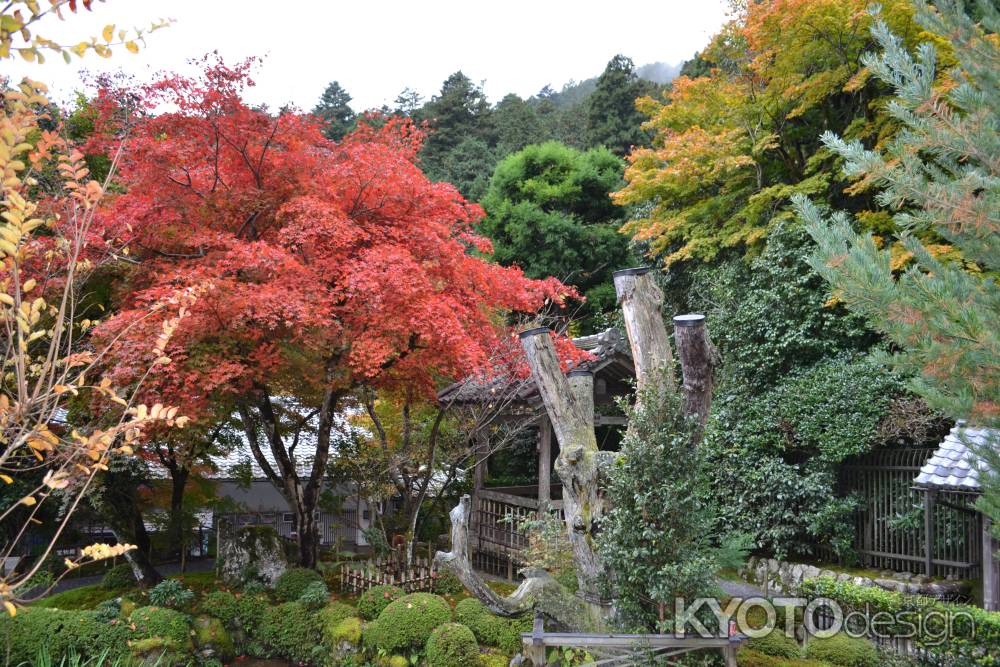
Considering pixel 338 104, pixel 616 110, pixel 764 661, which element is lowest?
pixel 764 661

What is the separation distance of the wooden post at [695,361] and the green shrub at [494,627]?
357 cm

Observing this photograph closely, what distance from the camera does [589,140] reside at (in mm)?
25578

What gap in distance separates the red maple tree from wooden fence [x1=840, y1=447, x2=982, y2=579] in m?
5.92

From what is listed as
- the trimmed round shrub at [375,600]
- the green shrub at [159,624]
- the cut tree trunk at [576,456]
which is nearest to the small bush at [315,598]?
the trimmed round shrub at [375,600]

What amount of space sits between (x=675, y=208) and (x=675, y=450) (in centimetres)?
1073

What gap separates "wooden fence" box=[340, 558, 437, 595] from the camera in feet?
32.5

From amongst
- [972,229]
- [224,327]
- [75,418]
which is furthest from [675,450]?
[75,418]

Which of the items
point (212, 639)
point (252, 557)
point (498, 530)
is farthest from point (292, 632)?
point (498, 530)

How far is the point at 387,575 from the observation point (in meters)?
9.90

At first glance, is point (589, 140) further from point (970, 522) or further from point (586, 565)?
point (586, 565)

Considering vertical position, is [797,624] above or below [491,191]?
below

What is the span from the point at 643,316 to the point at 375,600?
5.22 m

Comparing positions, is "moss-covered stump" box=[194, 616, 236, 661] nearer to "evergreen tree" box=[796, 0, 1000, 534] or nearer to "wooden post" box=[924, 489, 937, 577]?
"evergreen tree" box=[796, 0, 1000, 534]

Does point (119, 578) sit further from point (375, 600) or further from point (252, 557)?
point (375, 600)
